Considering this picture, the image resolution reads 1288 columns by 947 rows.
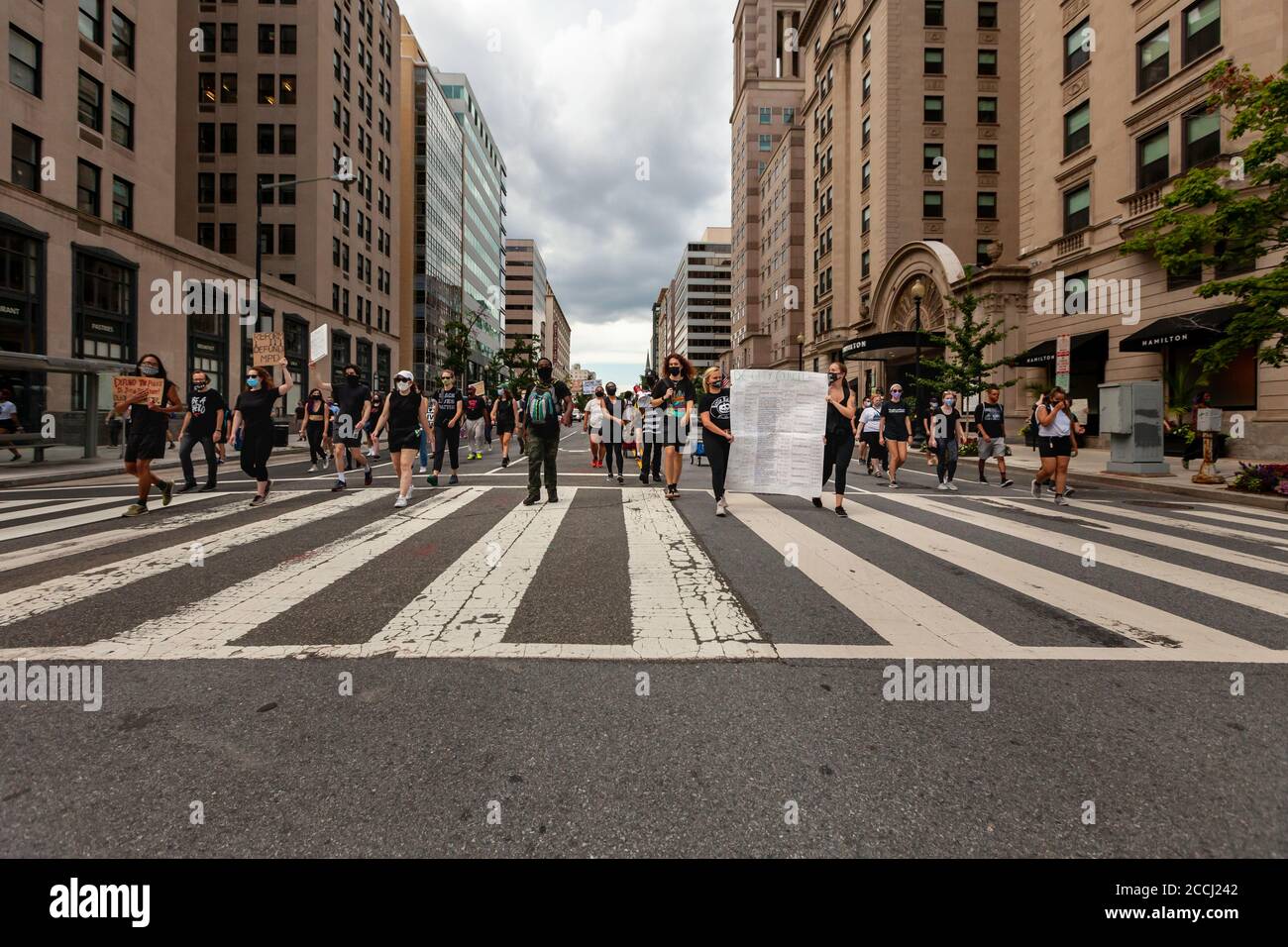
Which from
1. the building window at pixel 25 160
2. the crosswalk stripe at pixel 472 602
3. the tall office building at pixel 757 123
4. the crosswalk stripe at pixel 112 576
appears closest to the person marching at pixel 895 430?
the crosswalk stripe at pixel 472 602

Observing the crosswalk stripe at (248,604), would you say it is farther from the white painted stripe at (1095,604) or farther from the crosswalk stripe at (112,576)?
the white painted stripe at (1095,604)

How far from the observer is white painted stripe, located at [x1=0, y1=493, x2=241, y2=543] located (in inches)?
284

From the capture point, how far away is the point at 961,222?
1556 inches

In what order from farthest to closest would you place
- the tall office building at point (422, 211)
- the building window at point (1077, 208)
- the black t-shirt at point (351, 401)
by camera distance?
the tall office building at point (422, 211)
the building window at point (1077, 208)
the black t-shirt at point (351, 401)

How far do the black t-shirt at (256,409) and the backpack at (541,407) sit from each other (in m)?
3.80

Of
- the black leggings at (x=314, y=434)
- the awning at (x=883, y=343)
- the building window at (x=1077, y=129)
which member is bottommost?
the black leggings at (x=314, y=434)

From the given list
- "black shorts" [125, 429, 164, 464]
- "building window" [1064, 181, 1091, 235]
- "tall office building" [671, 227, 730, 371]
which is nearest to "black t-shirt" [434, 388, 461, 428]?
"black shorts" [125, 429, 164, 464]

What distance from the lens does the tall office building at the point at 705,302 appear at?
5217 inches

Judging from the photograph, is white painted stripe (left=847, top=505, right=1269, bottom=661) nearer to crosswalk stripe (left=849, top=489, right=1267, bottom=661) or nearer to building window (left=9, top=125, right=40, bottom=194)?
crosswalk stripe (left=849, top=489, right=1267, bottom=661)

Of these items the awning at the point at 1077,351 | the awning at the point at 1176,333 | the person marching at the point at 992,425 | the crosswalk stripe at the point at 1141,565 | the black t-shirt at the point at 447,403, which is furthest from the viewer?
the awning at the point at 1077,351

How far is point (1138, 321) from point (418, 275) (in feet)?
200

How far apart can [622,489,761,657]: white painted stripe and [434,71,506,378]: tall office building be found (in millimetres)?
71742

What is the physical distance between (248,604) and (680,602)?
9.58 ft

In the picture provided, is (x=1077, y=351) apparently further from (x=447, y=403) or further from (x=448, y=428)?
(x=448, y=428)
